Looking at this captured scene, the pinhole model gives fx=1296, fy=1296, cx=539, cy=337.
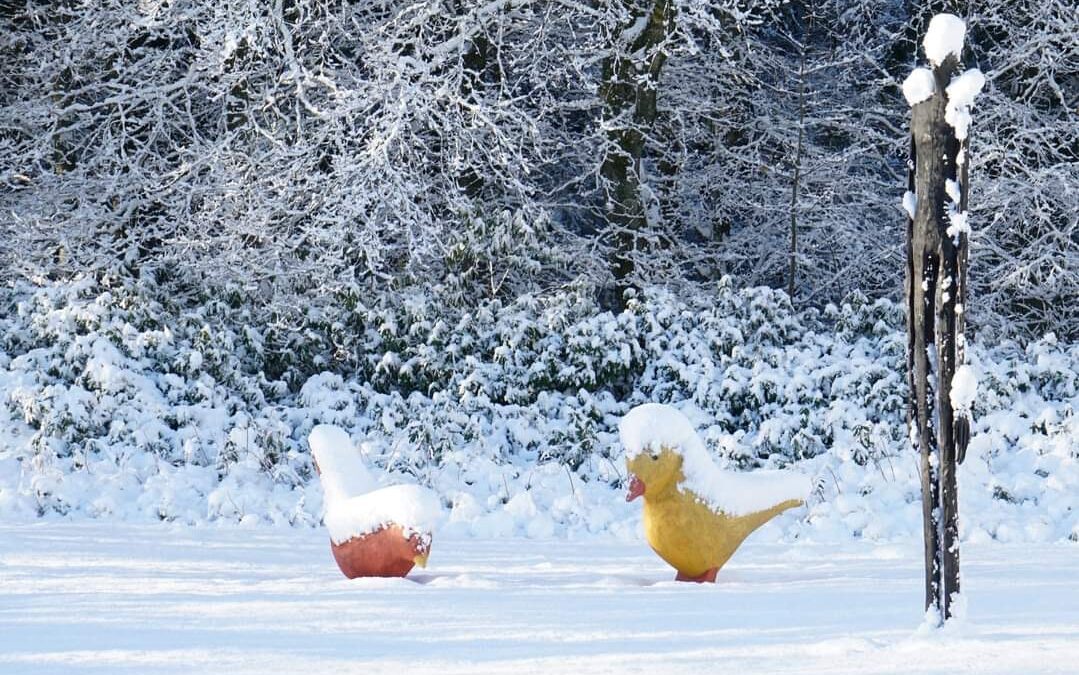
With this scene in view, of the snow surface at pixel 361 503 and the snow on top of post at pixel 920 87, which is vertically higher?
the snow on top of post at pixel 920 87

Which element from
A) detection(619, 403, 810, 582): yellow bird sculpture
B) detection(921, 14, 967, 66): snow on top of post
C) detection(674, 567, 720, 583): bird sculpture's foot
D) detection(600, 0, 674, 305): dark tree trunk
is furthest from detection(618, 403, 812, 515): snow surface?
detection(600, 0, 674, 305): dark tree trunk

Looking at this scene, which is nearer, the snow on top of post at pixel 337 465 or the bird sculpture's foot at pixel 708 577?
the bird sculpture's foot at pixel 708 577

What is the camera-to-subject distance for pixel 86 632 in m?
4.13

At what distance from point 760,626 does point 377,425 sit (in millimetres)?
5372

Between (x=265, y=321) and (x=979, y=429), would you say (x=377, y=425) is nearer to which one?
(x=265, y=321)

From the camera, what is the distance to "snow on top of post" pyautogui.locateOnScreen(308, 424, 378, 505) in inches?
224

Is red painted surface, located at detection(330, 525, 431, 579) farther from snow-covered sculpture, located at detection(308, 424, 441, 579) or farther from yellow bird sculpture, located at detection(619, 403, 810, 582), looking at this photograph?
yellow bird sculpture, located at detection(619, 403, 810, 582)

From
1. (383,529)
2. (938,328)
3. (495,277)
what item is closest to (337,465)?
(383,529)

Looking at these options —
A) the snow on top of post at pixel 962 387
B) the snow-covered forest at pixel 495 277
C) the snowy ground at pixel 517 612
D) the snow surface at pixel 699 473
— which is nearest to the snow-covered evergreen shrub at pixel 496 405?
the snow-covered forest at pixel 495 277

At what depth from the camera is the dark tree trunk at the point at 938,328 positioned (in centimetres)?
403

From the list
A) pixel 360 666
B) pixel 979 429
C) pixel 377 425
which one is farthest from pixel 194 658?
pixel 979 429

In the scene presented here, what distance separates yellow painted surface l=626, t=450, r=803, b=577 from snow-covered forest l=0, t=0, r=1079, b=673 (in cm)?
27

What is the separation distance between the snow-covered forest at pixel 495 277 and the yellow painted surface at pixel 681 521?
10.5 inches

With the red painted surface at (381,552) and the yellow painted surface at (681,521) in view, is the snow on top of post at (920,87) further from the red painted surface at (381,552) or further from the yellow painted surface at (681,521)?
the red painted surface at (381,552)
